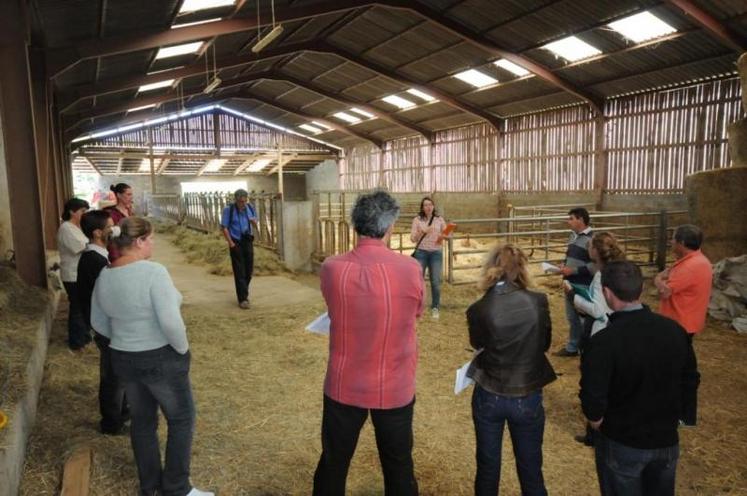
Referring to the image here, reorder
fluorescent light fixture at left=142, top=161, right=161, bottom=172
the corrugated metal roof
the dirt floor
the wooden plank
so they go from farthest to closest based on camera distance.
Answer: fluorescent light fixture at left=142, top=161, right=161, bottom=172 < the corrugated metal roof < the dirt floor < the wooden plank

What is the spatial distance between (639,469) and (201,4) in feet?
33.9

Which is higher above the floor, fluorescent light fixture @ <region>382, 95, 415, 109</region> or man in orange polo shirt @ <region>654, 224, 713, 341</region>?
fluorescent light fixture @ <region>382, 95, 415, 109</region>

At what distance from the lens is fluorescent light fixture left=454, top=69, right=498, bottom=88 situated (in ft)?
50.5

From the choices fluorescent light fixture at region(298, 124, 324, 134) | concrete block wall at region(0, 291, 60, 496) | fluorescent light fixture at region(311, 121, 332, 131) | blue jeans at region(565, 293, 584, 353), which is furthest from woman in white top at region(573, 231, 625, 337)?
fluorescent light fixture at region(298, 124, 324, 134)

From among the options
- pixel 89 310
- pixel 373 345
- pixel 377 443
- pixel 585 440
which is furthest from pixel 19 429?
pixel 585 440

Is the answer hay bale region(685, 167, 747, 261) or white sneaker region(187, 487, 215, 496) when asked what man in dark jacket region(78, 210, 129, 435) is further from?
hay bale region(685, 167, 747, 261)

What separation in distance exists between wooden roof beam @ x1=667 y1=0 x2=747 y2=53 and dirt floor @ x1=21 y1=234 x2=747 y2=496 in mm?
6144

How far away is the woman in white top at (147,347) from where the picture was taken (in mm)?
2369

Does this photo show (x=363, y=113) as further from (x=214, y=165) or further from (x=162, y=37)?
(x=162, y=37)

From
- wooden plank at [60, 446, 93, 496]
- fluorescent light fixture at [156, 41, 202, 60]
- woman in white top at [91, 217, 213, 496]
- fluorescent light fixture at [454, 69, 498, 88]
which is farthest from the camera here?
fluorescent light fixture at [454, 69, 498, 88]

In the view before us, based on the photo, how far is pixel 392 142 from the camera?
2509 centimetres

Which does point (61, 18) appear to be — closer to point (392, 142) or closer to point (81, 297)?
point (81, 297)

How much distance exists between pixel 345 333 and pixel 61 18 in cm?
807

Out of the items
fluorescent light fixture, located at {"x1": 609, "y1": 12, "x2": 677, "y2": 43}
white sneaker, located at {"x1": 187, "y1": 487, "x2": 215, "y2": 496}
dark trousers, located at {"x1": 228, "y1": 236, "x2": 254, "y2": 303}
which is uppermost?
fluorescent light fixture, located at {"x1": 609, "y1": 12, "x2": 677, "y2": 43}
